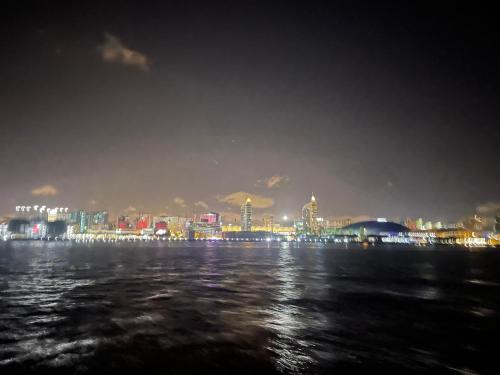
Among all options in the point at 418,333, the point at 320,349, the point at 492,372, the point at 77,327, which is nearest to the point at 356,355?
the point at 320,349

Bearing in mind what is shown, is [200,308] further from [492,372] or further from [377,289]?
[377,289]

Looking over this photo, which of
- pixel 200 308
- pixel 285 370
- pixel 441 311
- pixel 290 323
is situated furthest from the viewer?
pixel 441 311

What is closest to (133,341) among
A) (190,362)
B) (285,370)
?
(190,362)

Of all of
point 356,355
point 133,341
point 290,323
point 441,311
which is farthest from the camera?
point 441,311

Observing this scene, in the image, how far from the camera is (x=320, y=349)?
1600 cm

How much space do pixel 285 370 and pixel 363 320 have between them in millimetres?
11293

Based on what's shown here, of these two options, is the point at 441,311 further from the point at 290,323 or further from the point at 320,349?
the point at 320,349

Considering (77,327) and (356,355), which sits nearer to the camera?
(356,355)

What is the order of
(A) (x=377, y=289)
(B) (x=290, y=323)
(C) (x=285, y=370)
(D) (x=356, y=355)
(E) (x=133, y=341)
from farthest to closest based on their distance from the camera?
1. (A) (x=377, y=289)
2. (B) (x=290, y=323)
3. (E) (x=133, y=341)
4. (D) (x=356, y=355)
5. (C) (x=285, y=370)

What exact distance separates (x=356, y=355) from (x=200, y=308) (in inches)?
519

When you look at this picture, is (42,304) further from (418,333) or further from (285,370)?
(418,333)

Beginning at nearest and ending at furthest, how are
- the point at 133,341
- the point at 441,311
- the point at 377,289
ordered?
1. the point at 133,341
2. the point at 441,311
3. the point at 377,289

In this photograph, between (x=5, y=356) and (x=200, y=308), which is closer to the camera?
(x=5, y=356)

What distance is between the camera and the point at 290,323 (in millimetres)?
21109
